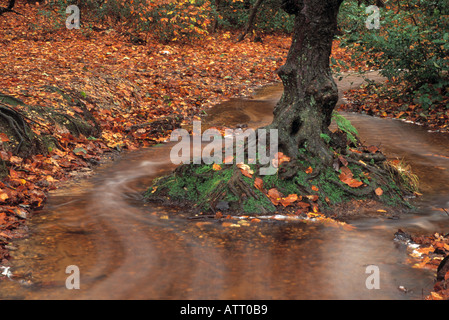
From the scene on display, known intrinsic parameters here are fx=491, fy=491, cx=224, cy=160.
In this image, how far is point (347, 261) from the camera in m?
5.25

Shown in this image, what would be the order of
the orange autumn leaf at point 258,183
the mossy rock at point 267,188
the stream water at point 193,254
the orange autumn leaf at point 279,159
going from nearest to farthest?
the stream water at point 193,254
the mossy rock at point 267,188
the orange autumn leaf at point 258,183
the orange autumn leaf at point 279,159

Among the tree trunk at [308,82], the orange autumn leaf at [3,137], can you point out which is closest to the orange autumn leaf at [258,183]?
the tree trunk at [308,82]

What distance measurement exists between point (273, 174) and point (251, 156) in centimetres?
44

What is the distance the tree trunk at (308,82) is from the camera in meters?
6.99

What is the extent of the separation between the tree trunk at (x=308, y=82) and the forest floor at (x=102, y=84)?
3.62m

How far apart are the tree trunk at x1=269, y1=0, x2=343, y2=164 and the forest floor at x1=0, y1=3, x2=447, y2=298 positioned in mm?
3624

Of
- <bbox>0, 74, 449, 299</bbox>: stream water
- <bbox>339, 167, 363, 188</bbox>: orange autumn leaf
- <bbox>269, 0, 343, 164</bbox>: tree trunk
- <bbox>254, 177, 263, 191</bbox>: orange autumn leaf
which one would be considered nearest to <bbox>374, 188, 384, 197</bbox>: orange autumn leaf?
<bbox>339, 167, 363, 188</bbox>: orange autumn leaf

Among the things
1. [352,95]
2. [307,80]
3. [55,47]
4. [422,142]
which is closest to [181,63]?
[55,47]

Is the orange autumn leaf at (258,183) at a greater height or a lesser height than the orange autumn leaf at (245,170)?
lesser

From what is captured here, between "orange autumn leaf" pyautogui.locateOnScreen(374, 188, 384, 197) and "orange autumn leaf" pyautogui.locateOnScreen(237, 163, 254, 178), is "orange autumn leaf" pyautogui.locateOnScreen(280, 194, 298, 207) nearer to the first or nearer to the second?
"orange autumn leaf" pyautogui.locateOnScreen(237, 163, 254, 178)

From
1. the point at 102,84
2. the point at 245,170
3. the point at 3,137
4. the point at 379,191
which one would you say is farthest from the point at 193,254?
the point at 102,84

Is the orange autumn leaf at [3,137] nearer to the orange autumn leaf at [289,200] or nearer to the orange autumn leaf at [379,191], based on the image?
the orange autumn leaf at [289,200]

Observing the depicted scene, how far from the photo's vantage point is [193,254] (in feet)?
Answer: 17.4
